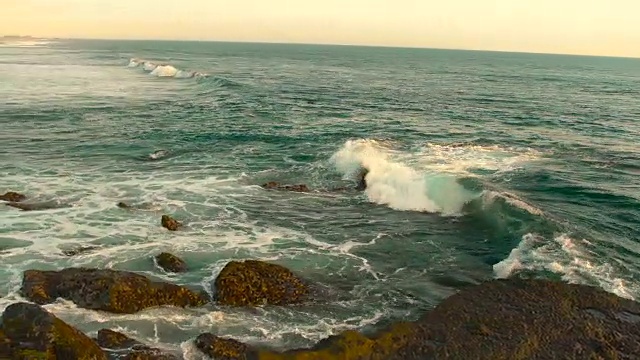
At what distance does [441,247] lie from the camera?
69.6 feet

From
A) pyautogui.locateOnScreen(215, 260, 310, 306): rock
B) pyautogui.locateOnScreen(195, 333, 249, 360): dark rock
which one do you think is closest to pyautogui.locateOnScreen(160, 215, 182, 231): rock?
pyautogui.locateOnScreen(215, 260, 310, 306): rock

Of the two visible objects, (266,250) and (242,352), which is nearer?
(242,352)

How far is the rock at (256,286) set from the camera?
16094 millimetres

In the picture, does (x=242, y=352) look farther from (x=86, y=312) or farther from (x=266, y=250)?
(x=266, y=250)

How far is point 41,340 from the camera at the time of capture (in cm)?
1159

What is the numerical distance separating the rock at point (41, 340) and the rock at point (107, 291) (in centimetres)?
303

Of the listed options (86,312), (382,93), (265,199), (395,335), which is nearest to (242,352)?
(395,335)

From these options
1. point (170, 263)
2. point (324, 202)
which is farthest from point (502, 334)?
point (324, 202)

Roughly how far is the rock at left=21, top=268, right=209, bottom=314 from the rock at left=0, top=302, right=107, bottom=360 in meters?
3.03

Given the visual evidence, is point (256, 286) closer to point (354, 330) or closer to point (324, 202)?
point (354, 330)

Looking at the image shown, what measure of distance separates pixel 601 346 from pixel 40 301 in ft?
49.2

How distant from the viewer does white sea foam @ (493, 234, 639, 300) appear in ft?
56.3

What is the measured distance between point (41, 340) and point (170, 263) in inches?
274

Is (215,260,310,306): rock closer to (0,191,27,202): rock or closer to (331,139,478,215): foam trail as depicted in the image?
(331,139,478,215): foam trail
